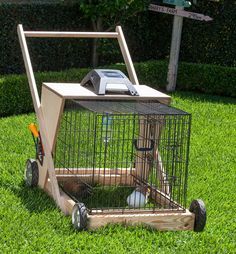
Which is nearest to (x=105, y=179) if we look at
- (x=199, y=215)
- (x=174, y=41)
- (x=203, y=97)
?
(x=199, y=215)

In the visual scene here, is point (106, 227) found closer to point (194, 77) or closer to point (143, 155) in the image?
point (143, 155)

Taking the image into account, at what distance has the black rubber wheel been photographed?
561cm

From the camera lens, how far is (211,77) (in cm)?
1221

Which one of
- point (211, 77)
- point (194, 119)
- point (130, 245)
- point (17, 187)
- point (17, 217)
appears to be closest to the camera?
point (130, 245)

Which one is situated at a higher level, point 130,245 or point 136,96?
point 136,96

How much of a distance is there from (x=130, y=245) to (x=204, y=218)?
0.63 m

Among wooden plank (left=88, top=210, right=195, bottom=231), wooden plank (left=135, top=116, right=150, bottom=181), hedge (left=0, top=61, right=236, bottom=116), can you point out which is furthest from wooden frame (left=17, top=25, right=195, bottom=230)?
hedge (left=0, top=61, right=236, bottom=116)

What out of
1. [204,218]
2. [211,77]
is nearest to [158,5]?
[211,77]

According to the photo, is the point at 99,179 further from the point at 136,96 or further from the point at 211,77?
the point at 211,77

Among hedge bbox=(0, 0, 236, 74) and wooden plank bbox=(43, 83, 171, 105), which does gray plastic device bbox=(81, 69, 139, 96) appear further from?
hedge bbox=(0, 0, 236, 74)

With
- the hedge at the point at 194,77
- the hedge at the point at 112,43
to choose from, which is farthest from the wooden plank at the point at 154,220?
the hedge at the point at 194,77

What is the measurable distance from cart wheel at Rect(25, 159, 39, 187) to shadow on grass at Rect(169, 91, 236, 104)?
513 centimetres

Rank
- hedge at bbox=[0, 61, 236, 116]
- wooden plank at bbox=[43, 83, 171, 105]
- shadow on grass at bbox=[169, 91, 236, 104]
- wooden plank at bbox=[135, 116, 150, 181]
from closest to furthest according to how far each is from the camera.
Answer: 1. wooden plank at bbox=[43, 83, 171, 105]
2. wooden plank at bbox=[135, 116, 150, 181]
3. shadow on grass at bbox=[169, 91, 236, 104]
4. hedge at bbox=[0, 61, 236, 116]

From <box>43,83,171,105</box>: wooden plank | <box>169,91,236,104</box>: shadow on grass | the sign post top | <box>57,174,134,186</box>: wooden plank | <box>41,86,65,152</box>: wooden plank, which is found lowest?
<box>169,91,236,104</box>: shadow on grass
